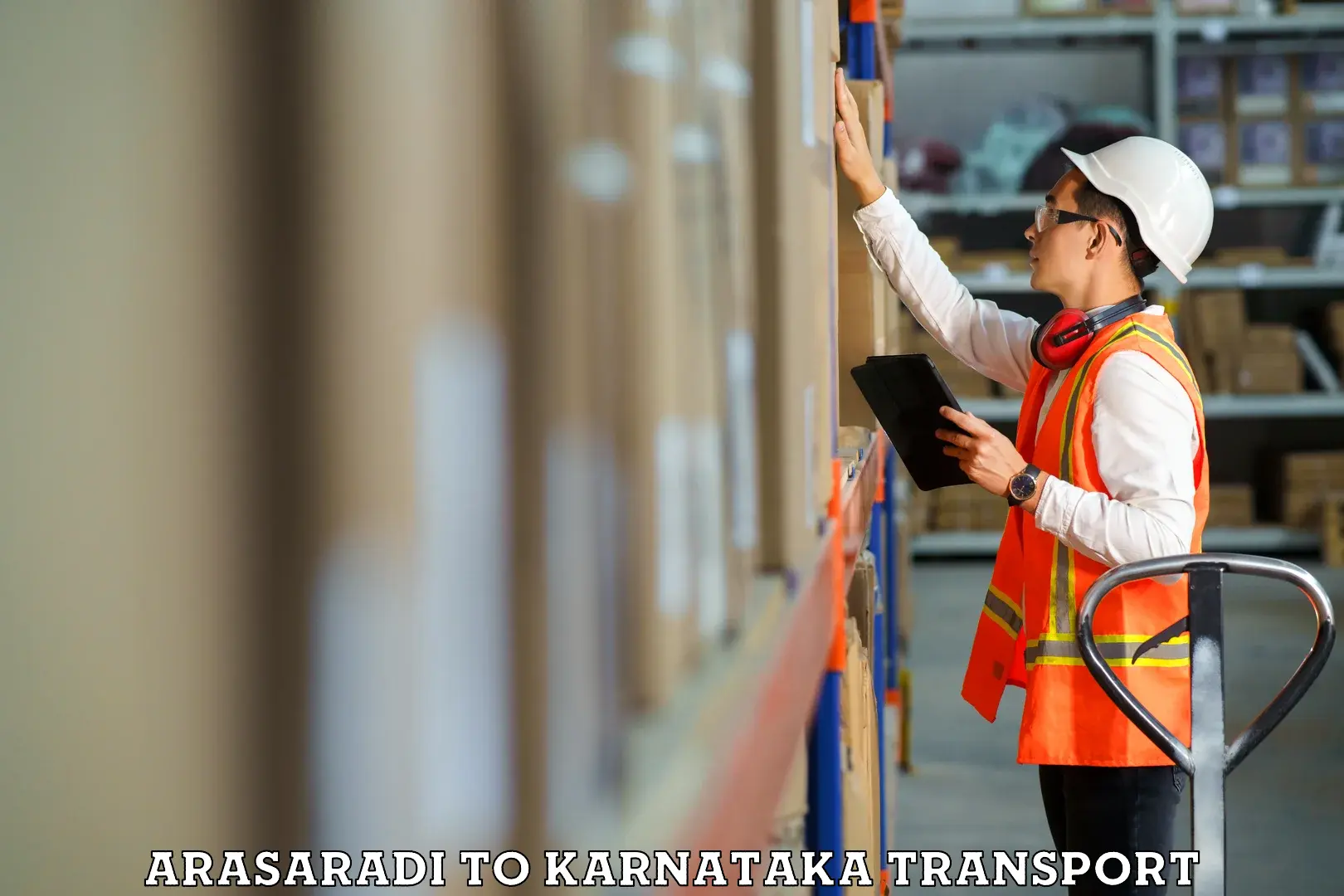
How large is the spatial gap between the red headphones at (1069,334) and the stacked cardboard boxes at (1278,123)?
18.4 feet

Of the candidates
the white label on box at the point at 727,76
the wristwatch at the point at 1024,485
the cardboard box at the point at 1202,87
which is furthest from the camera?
the cardboard box at the point at 1202,87

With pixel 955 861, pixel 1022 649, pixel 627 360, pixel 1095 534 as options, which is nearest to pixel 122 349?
pixel 627 360

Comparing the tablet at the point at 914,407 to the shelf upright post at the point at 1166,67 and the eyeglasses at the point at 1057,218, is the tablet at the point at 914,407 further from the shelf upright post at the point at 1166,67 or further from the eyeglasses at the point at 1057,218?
the shelf upright post at the point at 1166,67

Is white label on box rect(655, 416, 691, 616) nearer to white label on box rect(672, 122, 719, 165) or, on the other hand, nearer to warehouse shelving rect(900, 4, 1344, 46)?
white label on box rect(672, 122, 719, 165)

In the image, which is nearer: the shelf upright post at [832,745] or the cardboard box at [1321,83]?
the shelf upright post at [832,745]

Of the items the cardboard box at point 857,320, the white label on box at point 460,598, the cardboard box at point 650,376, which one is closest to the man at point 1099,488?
the cardboard box at point 857,320

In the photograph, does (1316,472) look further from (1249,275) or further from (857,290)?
(857,290)

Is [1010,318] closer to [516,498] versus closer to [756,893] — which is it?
[756,893]

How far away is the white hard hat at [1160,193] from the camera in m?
1.89

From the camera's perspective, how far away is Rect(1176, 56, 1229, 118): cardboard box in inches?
274

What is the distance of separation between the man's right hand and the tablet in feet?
0.90

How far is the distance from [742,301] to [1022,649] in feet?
4.57

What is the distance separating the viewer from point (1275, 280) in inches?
266

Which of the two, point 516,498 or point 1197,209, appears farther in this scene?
point 1197,209
